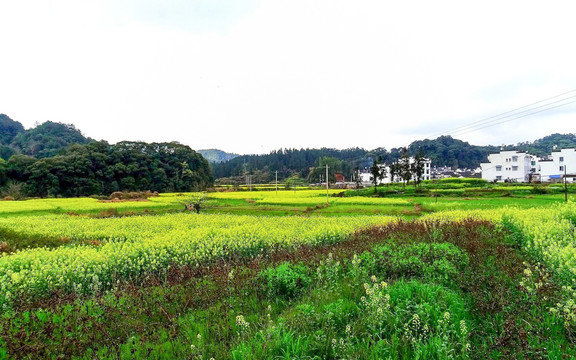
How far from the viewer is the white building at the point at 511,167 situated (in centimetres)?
8206

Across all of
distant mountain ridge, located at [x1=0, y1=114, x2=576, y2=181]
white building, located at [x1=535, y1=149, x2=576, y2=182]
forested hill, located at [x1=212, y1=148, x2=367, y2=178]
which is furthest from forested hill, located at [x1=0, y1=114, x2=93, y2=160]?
white building, located at [x1=535, y1=149, x2=576, y2=182]

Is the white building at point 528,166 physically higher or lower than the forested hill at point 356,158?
lower

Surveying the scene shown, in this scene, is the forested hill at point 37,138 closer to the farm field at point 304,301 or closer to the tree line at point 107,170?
the tree line at point 107,170

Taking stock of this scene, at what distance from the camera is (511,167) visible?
3295 inches

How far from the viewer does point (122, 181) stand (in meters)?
63.8

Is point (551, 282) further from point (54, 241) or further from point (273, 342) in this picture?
point (54, 241)

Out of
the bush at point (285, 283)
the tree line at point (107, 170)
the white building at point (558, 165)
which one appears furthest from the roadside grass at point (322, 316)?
the white building at point (558, 165)

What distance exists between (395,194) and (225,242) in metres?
42.0

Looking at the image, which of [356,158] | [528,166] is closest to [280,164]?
[356,158]

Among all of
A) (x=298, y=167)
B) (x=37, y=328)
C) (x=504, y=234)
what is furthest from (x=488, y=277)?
(x=298, y=167)

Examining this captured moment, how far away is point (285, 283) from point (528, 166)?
101653 mm

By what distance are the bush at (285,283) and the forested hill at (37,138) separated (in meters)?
88.8

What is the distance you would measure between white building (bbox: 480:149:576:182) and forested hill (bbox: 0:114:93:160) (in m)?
114

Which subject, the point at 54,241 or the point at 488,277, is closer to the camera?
the point at 488,277
